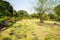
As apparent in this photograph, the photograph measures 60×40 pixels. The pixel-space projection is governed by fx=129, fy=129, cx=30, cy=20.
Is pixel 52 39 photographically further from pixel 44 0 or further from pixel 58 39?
pixel 44 0

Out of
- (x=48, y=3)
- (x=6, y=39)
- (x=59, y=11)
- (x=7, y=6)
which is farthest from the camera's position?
(x=59, y=11)

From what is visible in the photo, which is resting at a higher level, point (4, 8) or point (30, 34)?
point (4, 8)

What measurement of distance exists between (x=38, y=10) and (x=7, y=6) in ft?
41.3

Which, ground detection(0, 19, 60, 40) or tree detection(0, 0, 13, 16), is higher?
tree detection(0, 0, 13, 16)

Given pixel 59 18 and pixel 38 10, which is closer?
pixel 38 10

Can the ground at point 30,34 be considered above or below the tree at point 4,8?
below

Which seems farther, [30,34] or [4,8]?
[4,8]

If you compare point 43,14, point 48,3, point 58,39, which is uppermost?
point 48,3

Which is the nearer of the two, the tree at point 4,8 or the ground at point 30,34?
the ground at point 30,34

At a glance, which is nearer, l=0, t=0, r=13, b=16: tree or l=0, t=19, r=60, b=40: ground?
l=0, t=19, r=60, b=40: ground

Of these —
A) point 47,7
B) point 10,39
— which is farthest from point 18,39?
point 47,7

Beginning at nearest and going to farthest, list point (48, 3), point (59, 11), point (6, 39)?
point (6, 39) < point (48, 3) < point (59, 11)

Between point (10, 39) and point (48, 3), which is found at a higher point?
point (48, 3)

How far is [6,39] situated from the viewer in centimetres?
980
